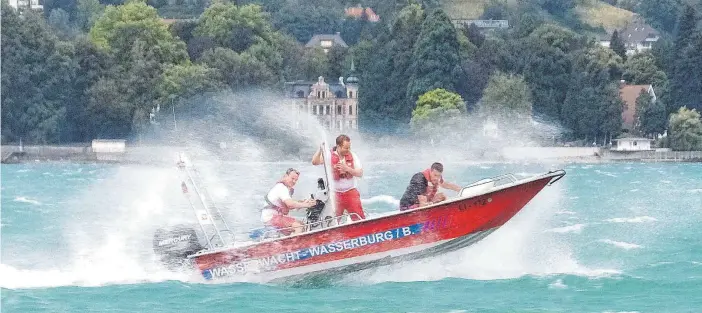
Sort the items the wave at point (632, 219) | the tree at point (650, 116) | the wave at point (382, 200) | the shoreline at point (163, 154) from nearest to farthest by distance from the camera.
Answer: the wave at point (632, 219) < the wave at point (382, 200) < the shoreline at point (163, 154) < the tree at point (650, 116)

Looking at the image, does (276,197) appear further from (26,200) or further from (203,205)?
(26,200)

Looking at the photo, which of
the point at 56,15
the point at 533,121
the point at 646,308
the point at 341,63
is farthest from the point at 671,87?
the point at 646,308

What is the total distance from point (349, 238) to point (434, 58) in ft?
290

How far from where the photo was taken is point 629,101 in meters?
119

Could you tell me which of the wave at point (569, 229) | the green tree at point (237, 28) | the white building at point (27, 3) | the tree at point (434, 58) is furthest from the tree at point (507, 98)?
the wave at point (569, 229)

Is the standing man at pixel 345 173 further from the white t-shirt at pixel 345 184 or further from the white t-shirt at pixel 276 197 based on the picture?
the white t-shirt at pixel 276 197

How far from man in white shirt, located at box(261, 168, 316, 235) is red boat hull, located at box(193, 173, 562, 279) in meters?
0.24

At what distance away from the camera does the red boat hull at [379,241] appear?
31391 millimetres

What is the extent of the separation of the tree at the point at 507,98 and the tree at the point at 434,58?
2.16m

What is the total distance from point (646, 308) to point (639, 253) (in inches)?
346

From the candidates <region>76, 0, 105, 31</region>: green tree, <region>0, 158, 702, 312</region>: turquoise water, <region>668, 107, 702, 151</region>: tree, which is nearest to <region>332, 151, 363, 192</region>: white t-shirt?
<region>0, 158, 702, 312</region>: turquoise water

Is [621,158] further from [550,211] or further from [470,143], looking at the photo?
[550,211]

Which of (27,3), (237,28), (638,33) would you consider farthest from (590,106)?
(638,33)

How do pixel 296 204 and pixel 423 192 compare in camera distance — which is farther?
pixel 423 192
